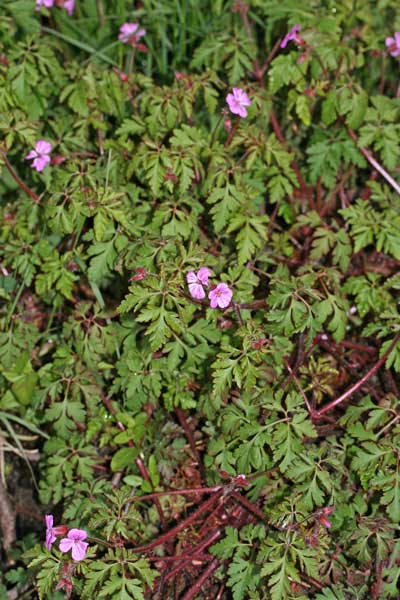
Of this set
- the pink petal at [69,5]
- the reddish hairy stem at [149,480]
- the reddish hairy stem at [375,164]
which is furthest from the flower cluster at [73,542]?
the pink petal at [69,5]

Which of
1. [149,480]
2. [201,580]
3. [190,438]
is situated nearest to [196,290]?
[190,438]

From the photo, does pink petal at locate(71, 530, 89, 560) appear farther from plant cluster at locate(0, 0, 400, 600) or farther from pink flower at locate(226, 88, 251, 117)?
pink flower at locate(226, 88, 251, 117)

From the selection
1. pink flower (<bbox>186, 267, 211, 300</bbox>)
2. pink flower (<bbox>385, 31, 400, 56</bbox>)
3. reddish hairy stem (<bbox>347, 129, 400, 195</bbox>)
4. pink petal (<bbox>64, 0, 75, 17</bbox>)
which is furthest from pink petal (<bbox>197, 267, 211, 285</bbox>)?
pink petal (<bbox>64, 0, 75, 17</bbox>)

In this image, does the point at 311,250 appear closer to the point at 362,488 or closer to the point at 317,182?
the point at 317,182

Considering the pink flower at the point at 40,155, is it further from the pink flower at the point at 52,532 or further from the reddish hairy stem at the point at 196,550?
the reddish hairy stem at the point at 196,550

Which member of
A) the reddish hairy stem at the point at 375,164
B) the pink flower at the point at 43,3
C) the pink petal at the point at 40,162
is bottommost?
the reddish hairy stem at the point at 375,164

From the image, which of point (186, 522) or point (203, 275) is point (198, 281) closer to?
point (203, 275)
